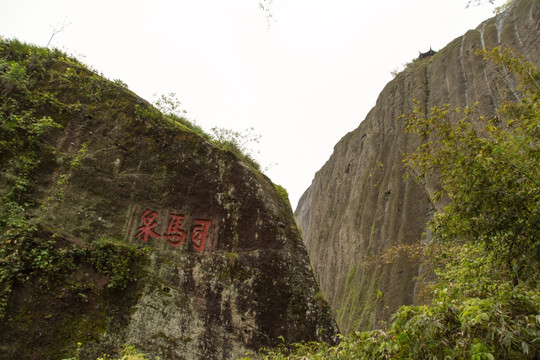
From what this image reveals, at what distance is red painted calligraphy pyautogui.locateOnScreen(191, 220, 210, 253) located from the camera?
6.23 meters

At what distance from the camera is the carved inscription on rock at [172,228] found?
20.1 feet

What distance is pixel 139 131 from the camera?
704 cm

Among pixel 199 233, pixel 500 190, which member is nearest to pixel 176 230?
pixel 199 233

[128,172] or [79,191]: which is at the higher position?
[128,172]

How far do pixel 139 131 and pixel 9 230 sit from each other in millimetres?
2982

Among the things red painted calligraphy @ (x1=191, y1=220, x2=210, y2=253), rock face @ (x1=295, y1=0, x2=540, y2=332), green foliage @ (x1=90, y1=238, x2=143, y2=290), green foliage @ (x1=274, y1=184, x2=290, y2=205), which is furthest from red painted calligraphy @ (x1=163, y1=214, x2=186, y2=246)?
rock face @ (x1=295, y1=0, x2=540, y2=332)

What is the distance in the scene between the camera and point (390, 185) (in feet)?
59.5

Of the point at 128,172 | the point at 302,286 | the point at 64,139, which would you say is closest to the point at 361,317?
the point at 302,286


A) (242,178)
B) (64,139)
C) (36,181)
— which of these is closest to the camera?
(36,181)

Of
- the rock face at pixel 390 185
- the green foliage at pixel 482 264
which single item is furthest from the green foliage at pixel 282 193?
the rock face at pixel 390 185

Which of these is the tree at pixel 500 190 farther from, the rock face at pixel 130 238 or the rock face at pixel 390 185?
the rock face at pixel 390 185

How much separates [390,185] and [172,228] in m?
14.7

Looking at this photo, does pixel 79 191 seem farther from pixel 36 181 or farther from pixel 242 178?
pixel 242 178

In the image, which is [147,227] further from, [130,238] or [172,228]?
[172,228]
